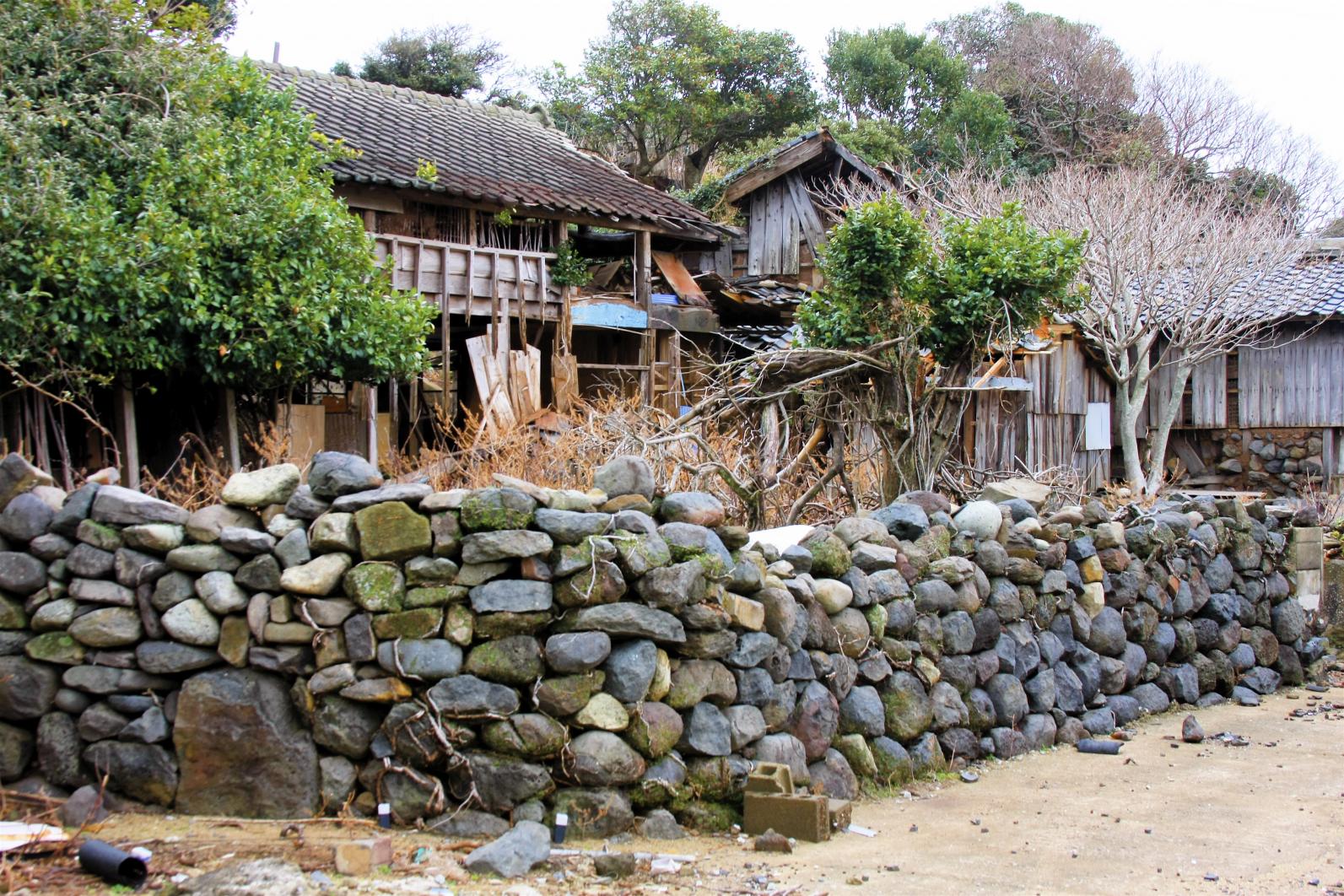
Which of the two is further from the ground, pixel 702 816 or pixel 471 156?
pixel 471 156

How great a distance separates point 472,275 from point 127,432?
6.29 metres

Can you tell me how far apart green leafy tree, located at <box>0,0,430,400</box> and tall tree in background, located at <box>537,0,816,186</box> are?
52.9 ft

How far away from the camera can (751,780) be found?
18.1 feet

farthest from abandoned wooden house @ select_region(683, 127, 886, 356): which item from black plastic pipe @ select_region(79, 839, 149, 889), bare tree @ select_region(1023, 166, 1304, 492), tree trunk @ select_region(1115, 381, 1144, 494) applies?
black plastic pipe @ select_region(79, 839, 149, 889)

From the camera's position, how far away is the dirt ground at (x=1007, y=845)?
15.3 ft

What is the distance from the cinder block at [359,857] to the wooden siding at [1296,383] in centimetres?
2177

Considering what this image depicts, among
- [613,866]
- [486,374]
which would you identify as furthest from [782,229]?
[613,866]

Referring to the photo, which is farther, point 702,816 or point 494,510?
point 702,816

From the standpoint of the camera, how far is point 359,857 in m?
4.49

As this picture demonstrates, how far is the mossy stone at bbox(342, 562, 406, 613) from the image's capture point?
16.9 ft

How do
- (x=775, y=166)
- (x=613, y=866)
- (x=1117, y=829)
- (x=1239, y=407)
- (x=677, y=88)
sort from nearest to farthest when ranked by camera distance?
1. (x=613, y=866)
2. (x=1117, y=829)
3. (x=775, y=166)
4. (x=1239, y=407)
5. (x=677, y=88)

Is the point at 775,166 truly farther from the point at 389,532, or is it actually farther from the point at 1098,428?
the point at 389,532

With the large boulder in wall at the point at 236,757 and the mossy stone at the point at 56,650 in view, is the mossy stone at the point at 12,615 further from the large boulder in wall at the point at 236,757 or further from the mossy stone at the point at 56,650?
the large boulder in wall at the point at 236,757

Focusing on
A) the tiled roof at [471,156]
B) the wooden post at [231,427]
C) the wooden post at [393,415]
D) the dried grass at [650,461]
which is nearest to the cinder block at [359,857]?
the dried grass at [650,461]
